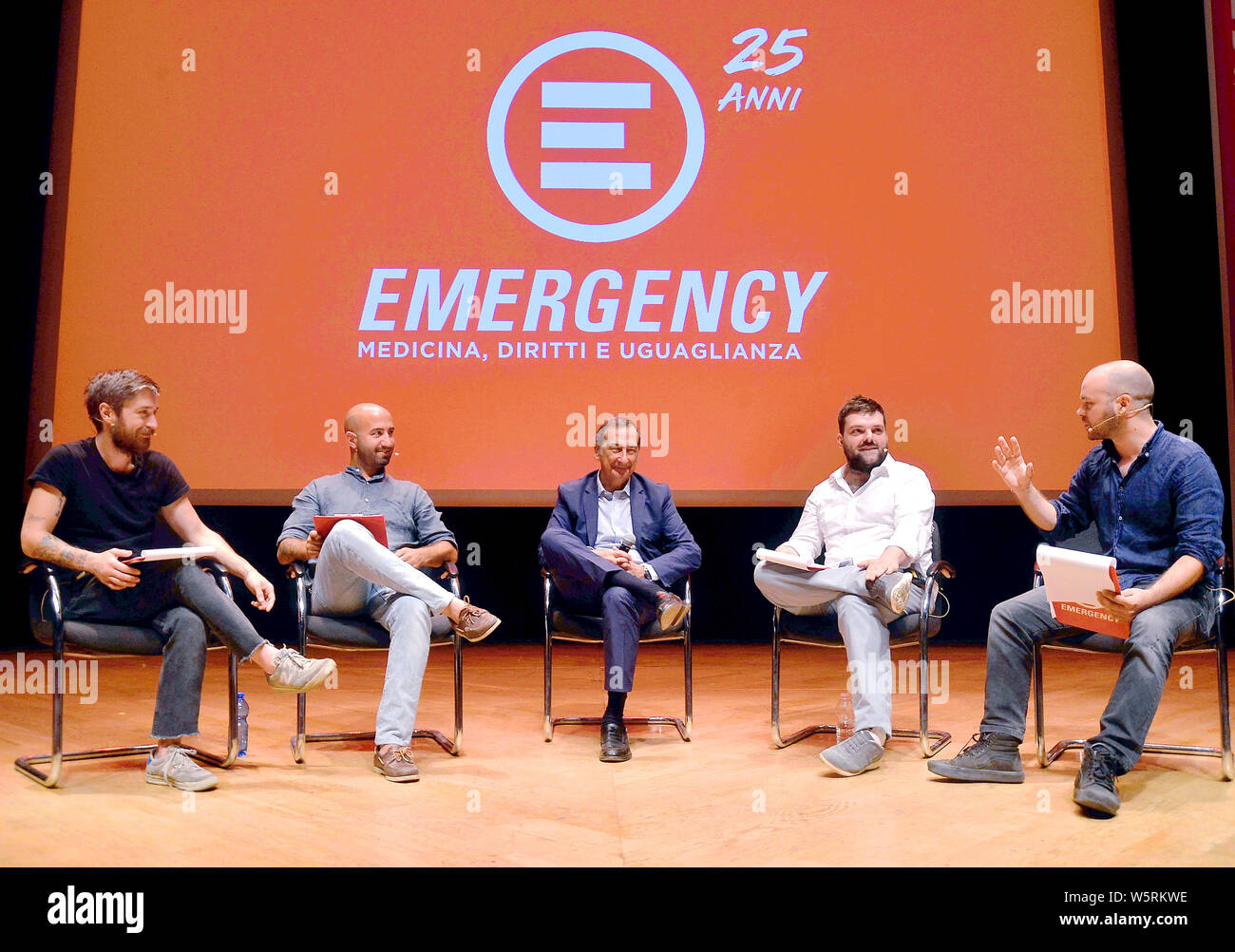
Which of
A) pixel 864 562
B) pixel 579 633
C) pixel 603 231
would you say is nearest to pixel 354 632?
pixel 579 633

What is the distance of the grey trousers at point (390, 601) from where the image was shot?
3.06 meters

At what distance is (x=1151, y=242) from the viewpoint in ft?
15.9

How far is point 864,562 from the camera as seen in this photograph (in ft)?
11.0

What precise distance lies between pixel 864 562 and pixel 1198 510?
37.9 inches

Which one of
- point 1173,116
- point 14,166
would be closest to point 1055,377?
point 1173,116

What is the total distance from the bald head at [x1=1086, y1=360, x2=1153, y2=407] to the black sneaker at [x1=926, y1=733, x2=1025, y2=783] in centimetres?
101

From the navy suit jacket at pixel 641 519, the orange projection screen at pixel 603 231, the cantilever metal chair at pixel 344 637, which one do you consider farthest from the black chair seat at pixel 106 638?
the orange projection screen at pixel 603 231

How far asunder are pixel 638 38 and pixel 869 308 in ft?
5.05

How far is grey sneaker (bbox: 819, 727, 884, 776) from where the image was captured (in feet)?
9.71

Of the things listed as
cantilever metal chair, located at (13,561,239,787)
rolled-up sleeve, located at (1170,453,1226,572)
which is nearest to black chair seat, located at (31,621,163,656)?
cantilever metal chair, located at (13,561,239,787)

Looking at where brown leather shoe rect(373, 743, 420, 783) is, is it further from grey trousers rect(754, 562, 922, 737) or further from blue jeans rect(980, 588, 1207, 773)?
blue jeans rect(980, 588, 1207, 773)

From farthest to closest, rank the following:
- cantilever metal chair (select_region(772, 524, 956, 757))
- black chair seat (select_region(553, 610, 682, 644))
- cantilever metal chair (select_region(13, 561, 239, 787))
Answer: black chair seat (select_region(553, 610, 682, 644)), cantilever metal chair (select_region(772, 524, 956, 757)), cantilever metal chair (select_region(13, 561, 239, 787))
